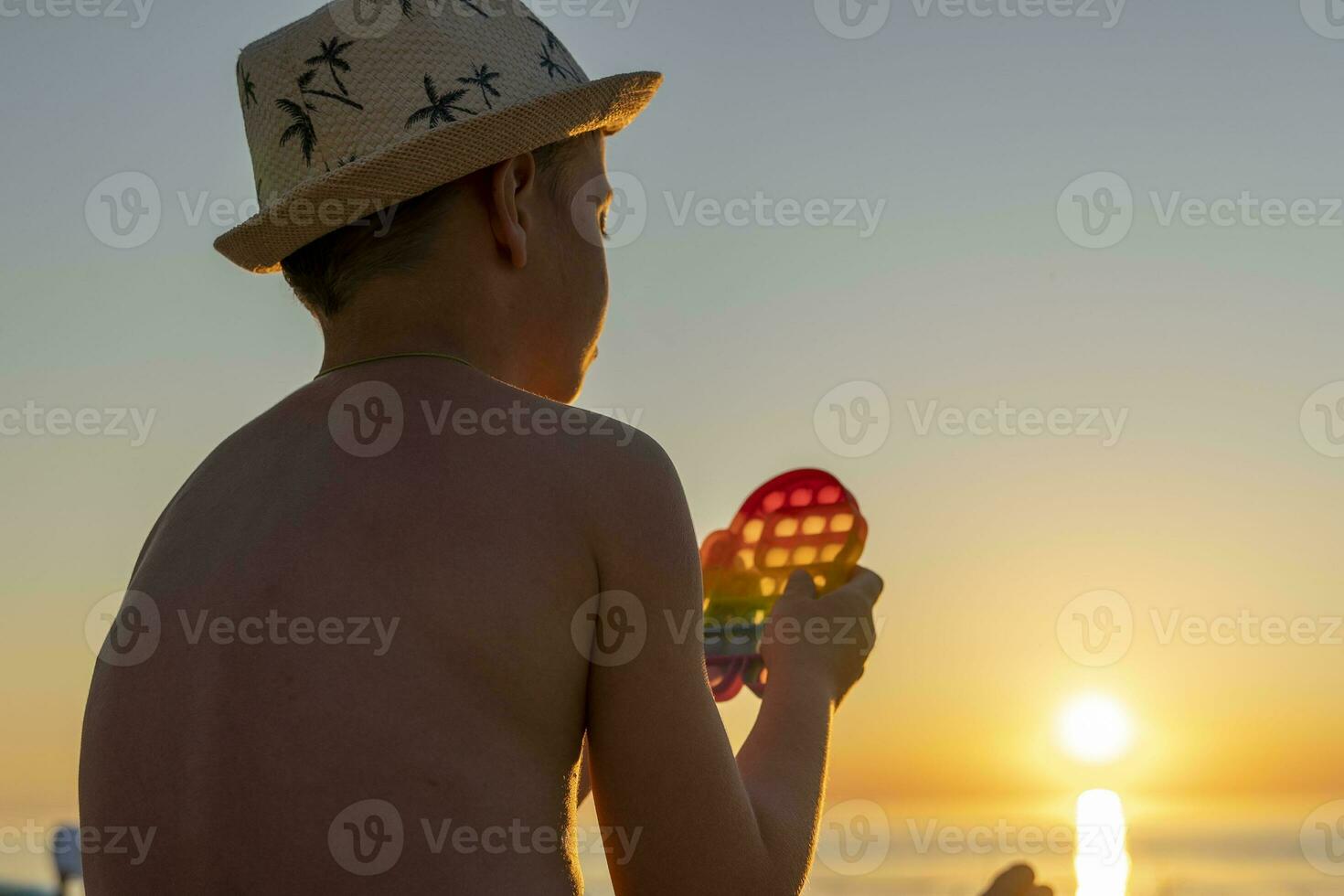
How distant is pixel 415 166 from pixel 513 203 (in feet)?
0.47

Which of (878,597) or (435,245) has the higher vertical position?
(435,245)

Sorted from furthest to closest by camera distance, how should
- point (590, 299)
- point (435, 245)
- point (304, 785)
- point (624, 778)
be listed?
point (590, 299)
point (435, 245)
point (624, 778)
point (304, 785)

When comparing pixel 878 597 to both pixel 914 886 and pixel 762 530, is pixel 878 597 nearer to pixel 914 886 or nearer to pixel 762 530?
pixel 762 530

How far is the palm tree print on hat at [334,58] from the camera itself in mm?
1725

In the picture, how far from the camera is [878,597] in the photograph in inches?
84.7

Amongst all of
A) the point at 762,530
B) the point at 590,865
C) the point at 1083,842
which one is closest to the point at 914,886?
the point at 590,865

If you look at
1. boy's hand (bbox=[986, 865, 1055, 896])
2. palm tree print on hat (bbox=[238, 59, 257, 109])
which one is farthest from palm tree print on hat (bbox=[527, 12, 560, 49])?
boy's hand (bbox=[986, 865, 1055, 896])

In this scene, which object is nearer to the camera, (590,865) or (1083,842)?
(590,865)

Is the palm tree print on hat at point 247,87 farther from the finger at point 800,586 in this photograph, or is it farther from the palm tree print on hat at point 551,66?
the finger at point 800,586

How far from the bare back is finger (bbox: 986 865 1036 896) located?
1640 mm

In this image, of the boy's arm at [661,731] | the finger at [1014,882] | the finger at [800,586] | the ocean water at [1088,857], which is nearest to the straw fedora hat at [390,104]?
the boy's arm at [661,731]

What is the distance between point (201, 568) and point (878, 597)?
1.13 metres

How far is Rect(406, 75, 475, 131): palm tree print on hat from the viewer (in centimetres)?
164

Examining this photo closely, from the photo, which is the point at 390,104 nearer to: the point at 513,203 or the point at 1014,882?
the point at 513,203
